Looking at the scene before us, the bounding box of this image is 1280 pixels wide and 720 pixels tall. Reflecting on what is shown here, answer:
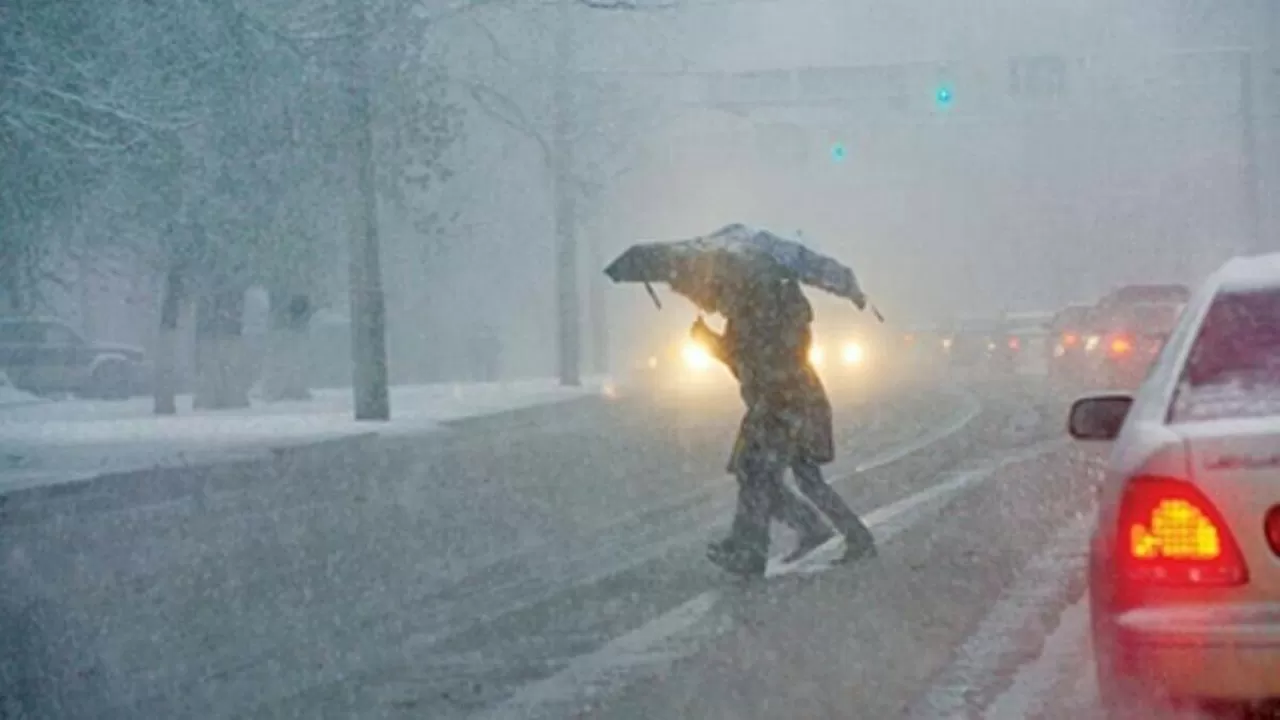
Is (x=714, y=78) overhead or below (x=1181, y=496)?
overhead

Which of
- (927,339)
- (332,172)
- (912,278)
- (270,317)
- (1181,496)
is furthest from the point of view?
(912,278)

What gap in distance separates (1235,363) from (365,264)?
82.2ft

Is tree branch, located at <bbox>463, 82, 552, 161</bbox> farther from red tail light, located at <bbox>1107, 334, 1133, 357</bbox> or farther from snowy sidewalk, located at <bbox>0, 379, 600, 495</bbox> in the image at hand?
red tail light, located at <bbox>1107, 334, 1133, 357</bbox>

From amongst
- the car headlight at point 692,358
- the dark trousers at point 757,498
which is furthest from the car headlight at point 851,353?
the dark trousers at point 757,498

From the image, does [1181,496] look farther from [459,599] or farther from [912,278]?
[912,278]

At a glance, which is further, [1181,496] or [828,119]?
[828,119]

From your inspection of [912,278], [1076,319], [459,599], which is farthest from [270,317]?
[912,278]

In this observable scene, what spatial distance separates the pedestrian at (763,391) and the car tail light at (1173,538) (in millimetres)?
6523

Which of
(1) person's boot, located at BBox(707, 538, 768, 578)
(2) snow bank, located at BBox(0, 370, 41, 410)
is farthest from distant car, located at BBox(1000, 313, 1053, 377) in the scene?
(1) person's boot, located at BBox(707, 538, 768, 578)

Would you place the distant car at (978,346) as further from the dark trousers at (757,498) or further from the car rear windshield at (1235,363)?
the car rear windshield at (1235,363)

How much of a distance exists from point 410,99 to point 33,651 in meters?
22.8

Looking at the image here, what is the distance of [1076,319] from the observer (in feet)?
132

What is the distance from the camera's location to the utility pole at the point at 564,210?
42.2 m

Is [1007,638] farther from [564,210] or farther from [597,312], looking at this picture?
[597,312]
